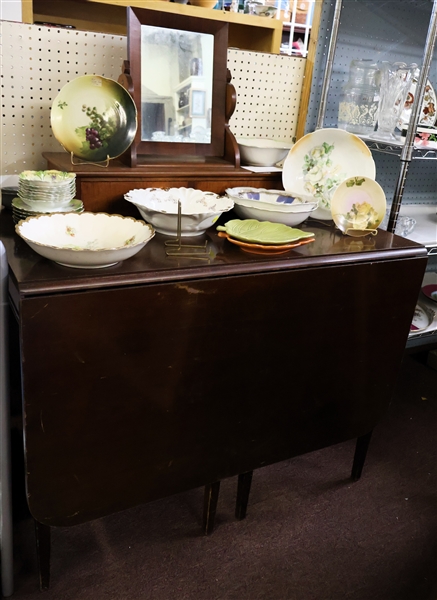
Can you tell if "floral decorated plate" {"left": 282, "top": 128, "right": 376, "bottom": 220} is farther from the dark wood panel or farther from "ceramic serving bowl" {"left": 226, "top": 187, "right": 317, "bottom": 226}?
the dark wood panel

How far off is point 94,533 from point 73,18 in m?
2.53

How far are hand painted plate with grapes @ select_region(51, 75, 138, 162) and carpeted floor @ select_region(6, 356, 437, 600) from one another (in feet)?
3.33

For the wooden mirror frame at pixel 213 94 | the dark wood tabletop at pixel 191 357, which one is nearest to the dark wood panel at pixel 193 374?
the dark wood tabletop at pixel 191 357

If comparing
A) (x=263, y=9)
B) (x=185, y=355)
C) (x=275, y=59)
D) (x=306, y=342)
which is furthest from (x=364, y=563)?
(x=263, y=9)

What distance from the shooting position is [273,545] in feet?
4.74

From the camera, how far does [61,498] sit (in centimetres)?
109

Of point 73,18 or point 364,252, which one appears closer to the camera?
point 364,252

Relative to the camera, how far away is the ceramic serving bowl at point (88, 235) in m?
1.01

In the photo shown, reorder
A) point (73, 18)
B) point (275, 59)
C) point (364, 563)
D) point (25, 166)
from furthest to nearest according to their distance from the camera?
1. point (73, 18)
2. point (275, 59)
3. point (25, 166)
4. point (364, 563)

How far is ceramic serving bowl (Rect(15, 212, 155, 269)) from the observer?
3.32 feet

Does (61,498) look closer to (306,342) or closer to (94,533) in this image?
(94,533)

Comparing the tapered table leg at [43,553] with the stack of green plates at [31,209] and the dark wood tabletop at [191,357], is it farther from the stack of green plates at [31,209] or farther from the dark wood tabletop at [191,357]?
the stack of green plates at [31,209]

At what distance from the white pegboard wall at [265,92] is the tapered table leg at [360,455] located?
3.49 ft

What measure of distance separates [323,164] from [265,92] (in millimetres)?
404
